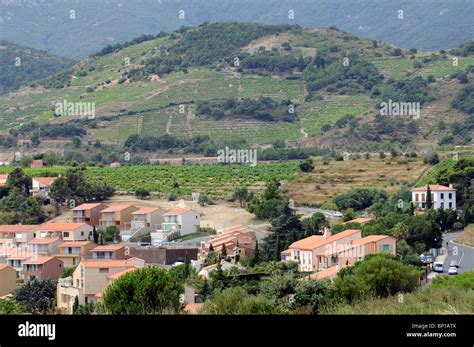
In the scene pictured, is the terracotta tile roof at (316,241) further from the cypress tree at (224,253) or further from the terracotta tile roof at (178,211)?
the terracotta tile roof at (178,211)

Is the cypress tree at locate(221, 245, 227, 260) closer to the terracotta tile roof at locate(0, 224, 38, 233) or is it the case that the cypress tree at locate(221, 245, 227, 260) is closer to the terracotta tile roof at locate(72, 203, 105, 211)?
the terracotta tile roof at locate(0, 224, 38, 233)

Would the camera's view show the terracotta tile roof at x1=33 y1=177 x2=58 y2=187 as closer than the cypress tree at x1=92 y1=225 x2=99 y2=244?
No

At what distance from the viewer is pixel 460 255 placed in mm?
27938

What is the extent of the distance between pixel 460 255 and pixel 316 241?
4.14 meters

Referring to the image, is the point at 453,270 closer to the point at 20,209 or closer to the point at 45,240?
the point at 45,240

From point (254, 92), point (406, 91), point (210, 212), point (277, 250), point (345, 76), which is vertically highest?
point (345, 76)

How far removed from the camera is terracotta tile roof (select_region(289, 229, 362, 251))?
2923 centimetres

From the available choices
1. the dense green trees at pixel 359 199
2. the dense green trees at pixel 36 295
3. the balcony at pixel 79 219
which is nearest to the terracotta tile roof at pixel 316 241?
the dense green trees at pixel 36 295

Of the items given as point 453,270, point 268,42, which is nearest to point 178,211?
point 453,270

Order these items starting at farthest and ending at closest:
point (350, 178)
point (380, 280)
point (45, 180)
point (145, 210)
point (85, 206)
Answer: point (350, 178)
point (45, 180)
point (85, 206)
point (145, 210)
point (380, 280)

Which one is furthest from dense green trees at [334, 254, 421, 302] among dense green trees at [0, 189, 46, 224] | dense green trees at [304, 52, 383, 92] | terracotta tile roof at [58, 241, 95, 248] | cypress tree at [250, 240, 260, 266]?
dense green trees at [304, 52, 383, 92]

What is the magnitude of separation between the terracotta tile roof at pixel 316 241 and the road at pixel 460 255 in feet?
8.57

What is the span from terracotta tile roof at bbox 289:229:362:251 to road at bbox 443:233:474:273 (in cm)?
261
